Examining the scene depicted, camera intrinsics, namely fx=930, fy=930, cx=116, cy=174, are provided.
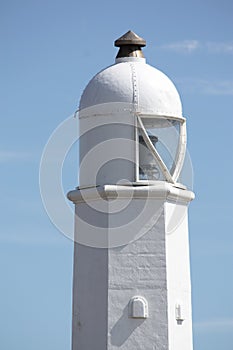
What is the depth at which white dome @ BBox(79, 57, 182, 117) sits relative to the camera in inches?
625

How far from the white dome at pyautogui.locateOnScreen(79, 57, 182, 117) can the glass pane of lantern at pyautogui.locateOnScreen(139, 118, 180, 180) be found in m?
0.21

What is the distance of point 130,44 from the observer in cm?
1659

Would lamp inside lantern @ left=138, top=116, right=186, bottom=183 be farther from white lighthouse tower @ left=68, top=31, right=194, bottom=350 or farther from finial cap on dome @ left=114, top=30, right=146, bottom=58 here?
finial cap on dome @ left=114, top=30, right=146, bottom=58

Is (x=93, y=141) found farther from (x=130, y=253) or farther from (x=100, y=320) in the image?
(x=100, y=320)

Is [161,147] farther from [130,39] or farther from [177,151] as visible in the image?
[130,39]

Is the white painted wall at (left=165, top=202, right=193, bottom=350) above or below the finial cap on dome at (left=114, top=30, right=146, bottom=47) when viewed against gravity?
below

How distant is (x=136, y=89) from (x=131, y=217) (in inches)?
86.5

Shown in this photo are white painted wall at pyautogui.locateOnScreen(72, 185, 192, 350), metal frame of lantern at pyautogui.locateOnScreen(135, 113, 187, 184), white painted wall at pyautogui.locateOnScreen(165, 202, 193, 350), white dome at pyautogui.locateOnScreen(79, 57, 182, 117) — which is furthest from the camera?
white dome at pyautogui.locateOnScreen(79, 57, 182, 117)

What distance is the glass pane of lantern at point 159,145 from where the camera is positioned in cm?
1586

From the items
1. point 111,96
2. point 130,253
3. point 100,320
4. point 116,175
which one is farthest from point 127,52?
point 100,320

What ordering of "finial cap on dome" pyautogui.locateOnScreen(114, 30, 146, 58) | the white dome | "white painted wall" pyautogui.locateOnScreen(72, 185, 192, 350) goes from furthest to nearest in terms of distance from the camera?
1. "finial cap on dome" pyautogui.locateOnScreen(114, 30, 146, 58)
2. the white dome
3. "white painted wall" pyautogui.locateOnScreen(72, 185, 192, 350)

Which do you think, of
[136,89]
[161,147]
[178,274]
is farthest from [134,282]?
[136,89]

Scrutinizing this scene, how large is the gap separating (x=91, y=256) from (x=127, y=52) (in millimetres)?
3730

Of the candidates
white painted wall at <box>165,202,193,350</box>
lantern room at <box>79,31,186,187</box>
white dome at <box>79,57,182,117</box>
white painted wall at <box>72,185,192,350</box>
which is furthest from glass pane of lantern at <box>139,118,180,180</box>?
white painted wall at <box>165,202,193,350</box>
